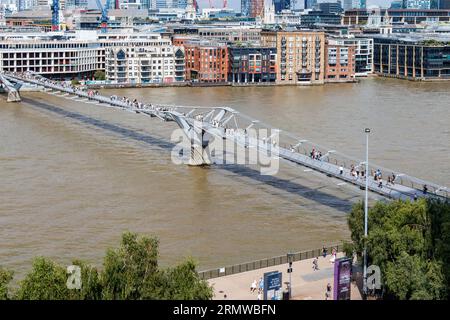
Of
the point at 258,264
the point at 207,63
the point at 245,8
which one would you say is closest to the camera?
the point at 258,264

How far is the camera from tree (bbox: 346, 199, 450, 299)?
6.22m

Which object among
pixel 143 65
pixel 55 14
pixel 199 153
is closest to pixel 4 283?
pixel 199 153

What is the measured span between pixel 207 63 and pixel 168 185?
599 inches

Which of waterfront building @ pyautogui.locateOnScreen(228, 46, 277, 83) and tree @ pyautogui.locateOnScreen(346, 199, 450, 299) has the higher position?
waterfront building @ pyautogui.locateOnScreen(228, 46, 277, 83)

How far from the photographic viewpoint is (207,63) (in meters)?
26.2

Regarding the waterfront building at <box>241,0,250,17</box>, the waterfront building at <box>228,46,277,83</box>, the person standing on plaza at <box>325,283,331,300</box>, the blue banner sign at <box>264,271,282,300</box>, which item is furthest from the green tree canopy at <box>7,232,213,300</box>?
the waterfront building at <box>241,0,250,17</box>

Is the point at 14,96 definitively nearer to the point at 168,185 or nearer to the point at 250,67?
the point at 250,67

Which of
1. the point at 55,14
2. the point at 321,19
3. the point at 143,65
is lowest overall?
the point at 143,65

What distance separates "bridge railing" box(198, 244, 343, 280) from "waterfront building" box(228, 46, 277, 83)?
18.3 meters

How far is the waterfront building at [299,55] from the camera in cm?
2647

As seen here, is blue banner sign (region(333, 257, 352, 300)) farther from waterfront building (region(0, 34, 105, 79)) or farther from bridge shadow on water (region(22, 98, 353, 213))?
waterfront building (region(0, 34, 105, 79))

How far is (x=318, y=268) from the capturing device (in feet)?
24.0

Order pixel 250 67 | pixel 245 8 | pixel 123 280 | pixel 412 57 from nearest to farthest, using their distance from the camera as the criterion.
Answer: pixel 123 280 < pixel 250 67 < pixel 412 57 < pixel 245 8

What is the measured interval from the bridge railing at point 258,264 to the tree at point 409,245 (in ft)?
1.85
